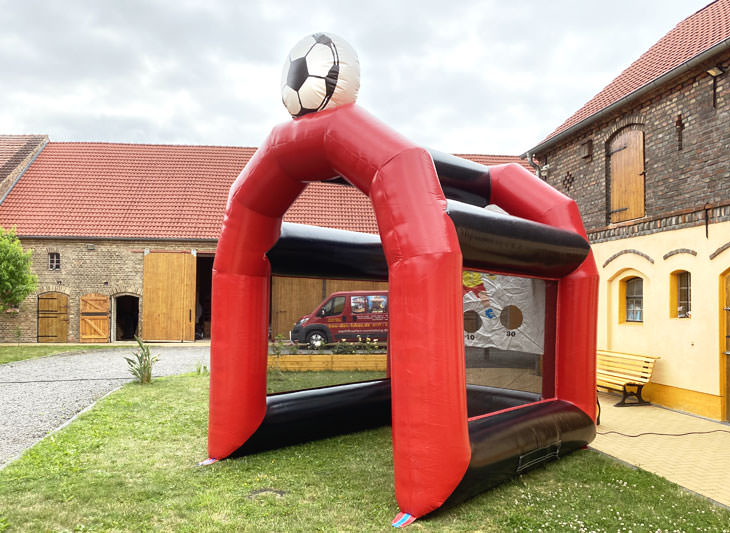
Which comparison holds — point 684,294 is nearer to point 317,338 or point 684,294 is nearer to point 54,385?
point 317,338

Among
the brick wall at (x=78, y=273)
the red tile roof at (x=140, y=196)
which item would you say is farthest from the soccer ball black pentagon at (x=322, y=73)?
the brick wall at (x=78, y=273)

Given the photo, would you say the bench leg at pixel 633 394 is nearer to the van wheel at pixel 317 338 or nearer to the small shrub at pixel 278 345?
the van wheel at pixel 317 338

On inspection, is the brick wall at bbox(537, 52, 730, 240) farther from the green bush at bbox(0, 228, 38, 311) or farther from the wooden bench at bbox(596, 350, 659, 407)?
the green bush at bbox(0, 228, 38, 311)

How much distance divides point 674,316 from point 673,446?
3081mm

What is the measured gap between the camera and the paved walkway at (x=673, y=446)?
5367 mm

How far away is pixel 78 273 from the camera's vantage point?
1877cm

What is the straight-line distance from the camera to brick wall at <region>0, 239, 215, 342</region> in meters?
18.5

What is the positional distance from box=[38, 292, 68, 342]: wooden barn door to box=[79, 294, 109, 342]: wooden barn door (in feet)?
2.19

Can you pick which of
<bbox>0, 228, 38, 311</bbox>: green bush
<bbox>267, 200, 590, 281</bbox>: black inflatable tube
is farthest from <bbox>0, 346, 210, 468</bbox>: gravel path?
<bbox>267, 200, 590, 281</bbox>: black inflatable tube

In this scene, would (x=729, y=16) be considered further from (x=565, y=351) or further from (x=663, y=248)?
(x=565, y=351)

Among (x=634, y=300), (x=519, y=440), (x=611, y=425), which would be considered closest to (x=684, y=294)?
(x=634, y=300)

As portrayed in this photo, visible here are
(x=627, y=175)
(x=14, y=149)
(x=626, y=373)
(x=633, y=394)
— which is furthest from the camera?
(x=14, y=149)

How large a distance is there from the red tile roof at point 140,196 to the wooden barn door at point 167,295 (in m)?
0.88

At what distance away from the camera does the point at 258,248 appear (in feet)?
18.1
